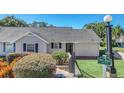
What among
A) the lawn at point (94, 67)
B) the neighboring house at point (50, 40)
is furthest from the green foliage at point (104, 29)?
the neighboring house at point (50, 40)

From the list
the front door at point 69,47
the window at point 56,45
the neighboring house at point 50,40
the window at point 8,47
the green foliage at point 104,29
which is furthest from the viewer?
the window at point 56,45

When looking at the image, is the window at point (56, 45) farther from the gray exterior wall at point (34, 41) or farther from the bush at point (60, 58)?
the bush at point (60, 58)

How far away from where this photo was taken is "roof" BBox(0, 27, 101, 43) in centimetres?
1892

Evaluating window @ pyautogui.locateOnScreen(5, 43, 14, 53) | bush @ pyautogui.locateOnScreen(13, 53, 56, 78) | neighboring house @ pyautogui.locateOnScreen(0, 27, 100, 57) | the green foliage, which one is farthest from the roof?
bush @ pyautogui.locateOnScreen(13, 53, 56, 78)

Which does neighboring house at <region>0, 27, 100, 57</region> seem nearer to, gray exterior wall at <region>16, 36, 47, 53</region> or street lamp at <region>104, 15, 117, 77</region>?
gray exterior wall at <region>16, 36, 47, 53</region>

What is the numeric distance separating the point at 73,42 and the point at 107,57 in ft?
33.2

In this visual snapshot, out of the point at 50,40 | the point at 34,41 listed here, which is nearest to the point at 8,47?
the point at 34,41

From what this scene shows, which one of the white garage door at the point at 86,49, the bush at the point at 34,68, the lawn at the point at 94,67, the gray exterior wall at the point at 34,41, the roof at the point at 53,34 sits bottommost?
the lawn at the point at 94,67

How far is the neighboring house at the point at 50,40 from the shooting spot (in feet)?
63.0

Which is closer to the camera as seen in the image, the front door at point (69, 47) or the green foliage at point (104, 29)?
the green foliage at point (104, 29)

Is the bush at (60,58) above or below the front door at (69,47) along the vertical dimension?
below

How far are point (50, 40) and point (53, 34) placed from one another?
749 mm

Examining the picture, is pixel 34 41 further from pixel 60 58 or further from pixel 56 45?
pixel 60 58
